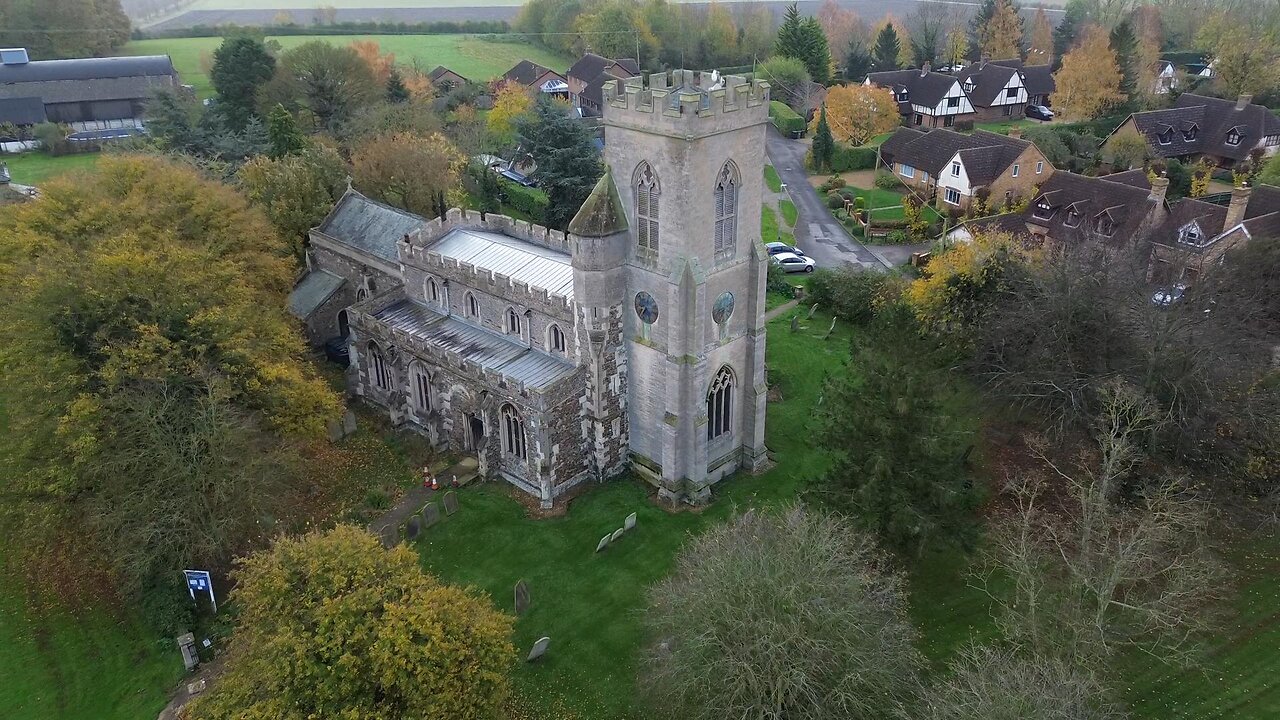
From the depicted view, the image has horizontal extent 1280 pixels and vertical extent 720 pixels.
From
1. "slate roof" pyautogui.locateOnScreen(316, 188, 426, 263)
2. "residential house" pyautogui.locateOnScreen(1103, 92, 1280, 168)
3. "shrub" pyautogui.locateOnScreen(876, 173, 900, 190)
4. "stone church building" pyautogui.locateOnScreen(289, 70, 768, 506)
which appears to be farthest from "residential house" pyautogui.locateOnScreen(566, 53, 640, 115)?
"stone church building" pyautogui.locateOnScreen(289, 70, 768, 506)

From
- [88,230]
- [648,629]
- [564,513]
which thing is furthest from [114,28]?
[648,629]

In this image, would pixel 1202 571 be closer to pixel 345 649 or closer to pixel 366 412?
pixel 345 649

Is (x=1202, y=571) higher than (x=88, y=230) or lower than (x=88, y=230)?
lower

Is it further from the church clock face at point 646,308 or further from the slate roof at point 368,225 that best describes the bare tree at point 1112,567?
the slate roof at point 368,225

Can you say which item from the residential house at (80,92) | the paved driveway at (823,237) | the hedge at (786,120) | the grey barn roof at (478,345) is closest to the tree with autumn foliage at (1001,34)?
the hedge at (786,120)

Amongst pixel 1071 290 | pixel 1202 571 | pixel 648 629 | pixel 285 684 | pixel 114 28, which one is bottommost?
pixel 648 629

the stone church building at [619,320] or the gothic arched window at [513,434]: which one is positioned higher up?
the stone church building at [619,320]

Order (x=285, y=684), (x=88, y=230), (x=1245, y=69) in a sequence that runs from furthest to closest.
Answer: (x=1245, y=69) < (x=88, y=230) < (x=285, y=684)
